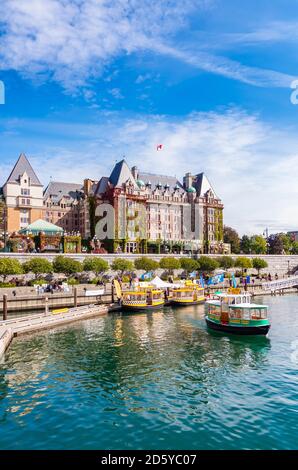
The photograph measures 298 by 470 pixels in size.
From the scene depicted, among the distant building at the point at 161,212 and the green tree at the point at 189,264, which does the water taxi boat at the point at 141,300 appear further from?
the distant building at the point at 161,212

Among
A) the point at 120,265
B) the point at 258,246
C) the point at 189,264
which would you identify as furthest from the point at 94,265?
the point at 258,246

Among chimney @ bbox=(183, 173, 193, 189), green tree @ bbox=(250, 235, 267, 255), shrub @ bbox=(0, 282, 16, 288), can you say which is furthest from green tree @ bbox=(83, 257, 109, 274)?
green tree @ bbox=(250, 235, 267, 255)

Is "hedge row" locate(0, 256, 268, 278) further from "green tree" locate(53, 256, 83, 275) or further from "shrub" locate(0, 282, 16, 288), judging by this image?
"shrub" locate(0, 282, 16, 288)

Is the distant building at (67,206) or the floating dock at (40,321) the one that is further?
the distant building at (67,206)

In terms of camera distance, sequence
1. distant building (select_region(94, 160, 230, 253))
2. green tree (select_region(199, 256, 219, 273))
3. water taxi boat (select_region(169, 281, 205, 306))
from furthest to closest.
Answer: distant building (select_region(94, 160, 230, 253)), green tree (select_region(199, 256, 219, 273)), water taxi boat (select_region(169, 281, 205, 306))

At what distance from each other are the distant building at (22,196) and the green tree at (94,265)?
3644 centimetres

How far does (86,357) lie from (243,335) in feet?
60.1

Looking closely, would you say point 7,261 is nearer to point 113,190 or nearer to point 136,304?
point 136,304

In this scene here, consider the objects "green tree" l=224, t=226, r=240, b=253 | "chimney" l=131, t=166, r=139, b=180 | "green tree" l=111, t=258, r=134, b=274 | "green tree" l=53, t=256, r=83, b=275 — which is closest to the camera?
"green tree" l=53, t=256, r=83, b=275

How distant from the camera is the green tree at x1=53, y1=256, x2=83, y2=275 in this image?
7594 cm

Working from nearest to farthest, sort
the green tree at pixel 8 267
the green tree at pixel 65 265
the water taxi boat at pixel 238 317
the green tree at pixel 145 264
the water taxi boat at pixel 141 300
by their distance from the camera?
the water taxi boat at pixel 238 317 < the water taxi boat at pixel 141 300 < the green tree at pixel 8 267 < the green tree at pixel 65 265 < the green tree at pixel 145 264

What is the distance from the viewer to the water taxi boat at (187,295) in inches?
2557

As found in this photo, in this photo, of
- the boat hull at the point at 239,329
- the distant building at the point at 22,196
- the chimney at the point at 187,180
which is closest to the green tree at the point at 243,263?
the chimney at the point at 187,180

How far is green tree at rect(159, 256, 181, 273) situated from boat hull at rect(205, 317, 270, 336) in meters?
47.5
